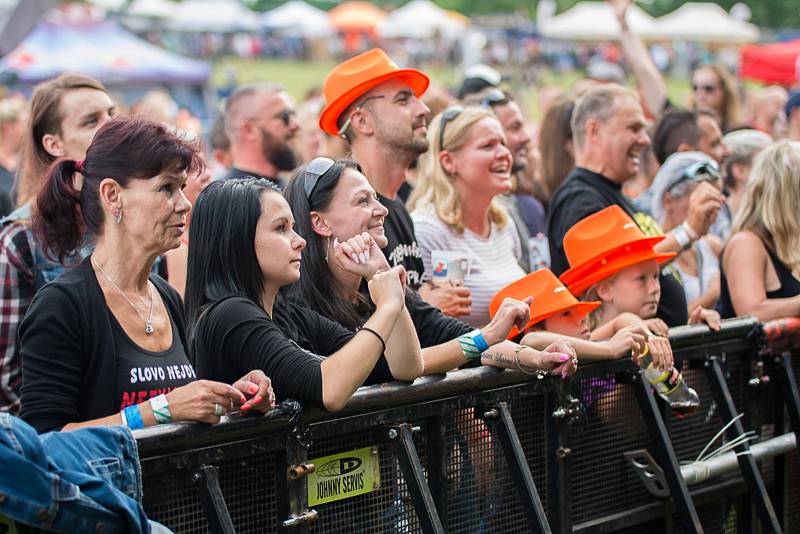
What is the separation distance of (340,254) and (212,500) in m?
1.04

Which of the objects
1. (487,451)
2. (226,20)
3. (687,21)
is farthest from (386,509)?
(226,20)

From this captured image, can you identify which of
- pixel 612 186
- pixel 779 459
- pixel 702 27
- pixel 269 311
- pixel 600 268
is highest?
pixel 702 27

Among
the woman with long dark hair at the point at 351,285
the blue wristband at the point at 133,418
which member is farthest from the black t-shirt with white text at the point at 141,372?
the woman with long dark hair at the point at 351,285

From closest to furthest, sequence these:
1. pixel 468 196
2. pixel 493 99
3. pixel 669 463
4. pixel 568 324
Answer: pixel 669 463 < pixel 568 324 < pixel 468 196 < pixel 493 99

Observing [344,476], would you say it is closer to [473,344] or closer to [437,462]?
[437,462]

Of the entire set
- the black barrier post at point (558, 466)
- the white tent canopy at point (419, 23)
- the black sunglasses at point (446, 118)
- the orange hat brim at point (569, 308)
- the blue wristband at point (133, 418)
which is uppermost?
the white tent canopy at point (419, 23)

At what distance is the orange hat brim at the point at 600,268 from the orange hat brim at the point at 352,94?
4.19 ft

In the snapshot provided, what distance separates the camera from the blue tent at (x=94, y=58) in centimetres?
2503

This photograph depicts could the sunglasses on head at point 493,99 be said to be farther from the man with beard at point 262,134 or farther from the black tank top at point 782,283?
the black tank top at point 782,283

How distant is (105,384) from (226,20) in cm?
4045

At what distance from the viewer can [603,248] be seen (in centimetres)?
532

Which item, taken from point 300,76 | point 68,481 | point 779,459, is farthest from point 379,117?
point 300,76

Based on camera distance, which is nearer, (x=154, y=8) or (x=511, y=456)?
(x=511, y=456)

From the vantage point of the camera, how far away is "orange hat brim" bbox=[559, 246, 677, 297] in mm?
5328
